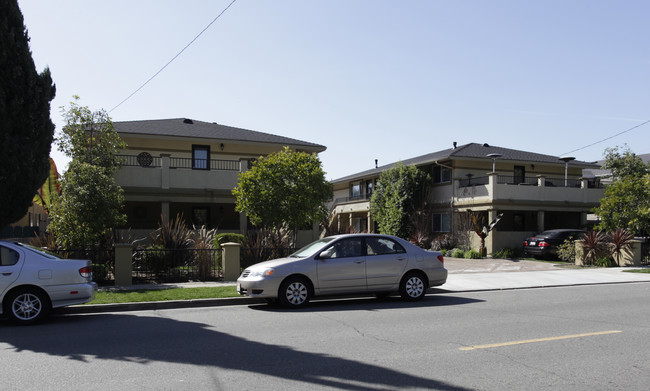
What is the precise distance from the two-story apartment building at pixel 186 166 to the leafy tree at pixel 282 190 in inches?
167

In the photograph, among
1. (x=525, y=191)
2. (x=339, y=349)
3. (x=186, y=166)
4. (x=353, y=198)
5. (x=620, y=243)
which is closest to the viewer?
(x=339, y=349)

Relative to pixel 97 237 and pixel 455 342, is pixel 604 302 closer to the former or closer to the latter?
pixel 455 342

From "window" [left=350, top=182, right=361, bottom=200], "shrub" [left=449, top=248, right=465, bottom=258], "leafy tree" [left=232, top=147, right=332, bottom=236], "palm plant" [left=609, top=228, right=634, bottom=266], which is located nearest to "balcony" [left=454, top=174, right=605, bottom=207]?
"shrub" [left=449, top=248, right=465, bottom=258]

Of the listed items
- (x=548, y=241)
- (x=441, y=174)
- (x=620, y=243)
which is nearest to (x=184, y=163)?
(x=441, y=174)

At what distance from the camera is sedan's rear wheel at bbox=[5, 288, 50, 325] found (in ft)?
28.5

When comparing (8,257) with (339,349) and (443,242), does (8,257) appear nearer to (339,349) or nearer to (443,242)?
(339,349)

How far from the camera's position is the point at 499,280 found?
51.6ft

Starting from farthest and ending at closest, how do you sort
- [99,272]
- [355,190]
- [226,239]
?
[355,190], [226,239], [99,272]

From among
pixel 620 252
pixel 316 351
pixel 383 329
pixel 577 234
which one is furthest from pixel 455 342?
pixel 577 234

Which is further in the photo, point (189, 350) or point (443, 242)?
point (443, 242)

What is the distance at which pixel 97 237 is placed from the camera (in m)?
14.7

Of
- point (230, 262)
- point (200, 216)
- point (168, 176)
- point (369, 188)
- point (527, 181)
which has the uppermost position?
point (369, 188)

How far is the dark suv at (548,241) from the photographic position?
79.0 feet

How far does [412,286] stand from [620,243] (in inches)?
556
